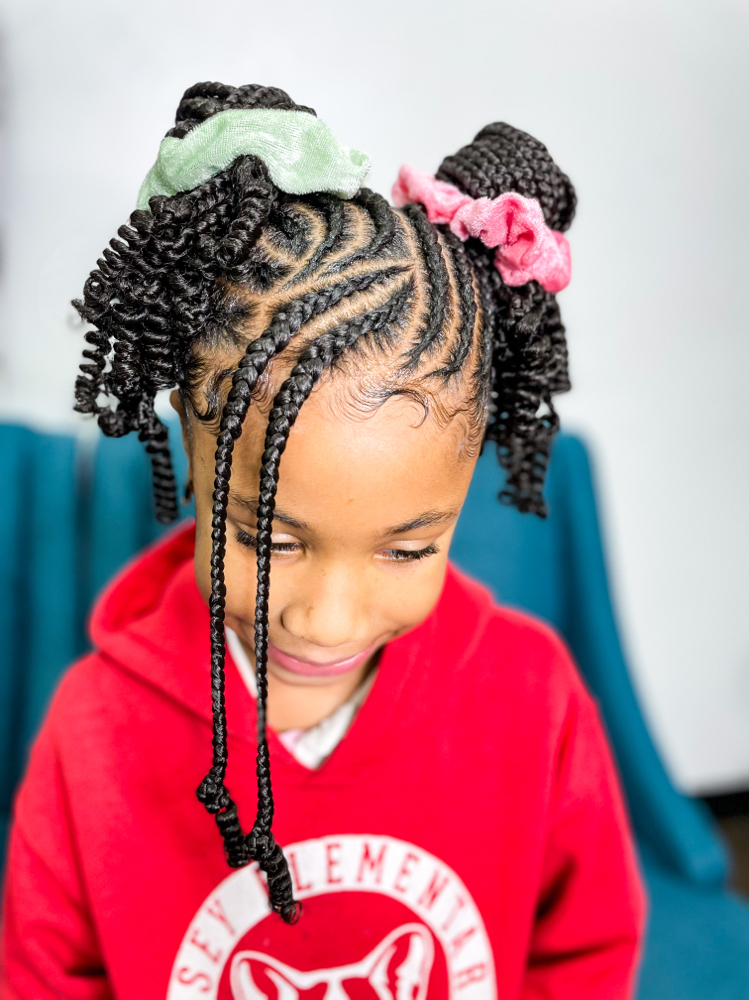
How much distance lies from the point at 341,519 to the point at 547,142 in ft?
1.75

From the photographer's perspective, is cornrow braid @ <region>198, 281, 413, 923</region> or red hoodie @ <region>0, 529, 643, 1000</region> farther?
red hoodie @ <region>0, 529, 643, 1000</region>

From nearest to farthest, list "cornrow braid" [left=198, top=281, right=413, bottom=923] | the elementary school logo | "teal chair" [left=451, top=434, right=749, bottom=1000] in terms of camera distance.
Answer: "cornrow braid" [left=198, top=281, right=413, bottom=923] < the elementary school logo < "teal chair" [left=451, top=434, right=749, bottom=1000]

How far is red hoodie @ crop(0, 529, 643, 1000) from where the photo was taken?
0.66m

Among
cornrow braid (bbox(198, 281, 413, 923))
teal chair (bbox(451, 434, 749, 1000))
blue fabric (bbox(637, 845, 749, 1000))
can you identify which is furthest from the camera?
teal chair (bbox(451, 434, 749, 1000))

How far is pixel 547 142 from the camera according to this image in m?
0.83

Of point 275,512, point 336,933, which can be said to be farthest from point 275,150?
point 336,933

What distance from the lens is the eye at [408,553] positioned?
1.67 ft

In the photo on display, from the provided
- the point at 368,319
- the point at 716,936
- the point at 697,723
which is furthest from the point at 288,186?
the point at 697,723

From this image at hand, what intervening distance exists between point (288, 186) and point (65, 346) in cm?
40

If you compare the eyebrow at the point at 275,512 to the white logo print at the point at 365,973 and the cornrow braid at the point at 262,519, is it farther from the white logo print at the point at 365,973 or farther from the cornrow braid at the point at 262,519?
the white logo print at the point at 365,973

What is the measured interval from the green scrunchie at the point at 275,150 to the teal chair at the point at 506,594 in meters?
0.51

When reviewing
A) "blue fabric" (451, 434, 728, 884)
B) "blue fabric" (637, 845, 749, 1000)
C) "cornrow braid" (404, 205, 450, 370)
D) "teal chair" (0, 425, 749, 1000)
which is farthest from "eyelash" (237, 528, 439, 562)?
"blue fabric" (637, 845, 749, 1000)

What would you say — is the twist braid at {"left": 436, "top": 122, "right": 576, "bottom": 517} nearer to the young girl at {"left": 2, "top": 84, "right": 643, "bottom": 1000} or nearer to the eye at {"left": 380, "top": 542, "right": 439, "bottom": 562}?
the young girl at {"left": 2, "top": 84, "right": 643, "bottom": 1000}

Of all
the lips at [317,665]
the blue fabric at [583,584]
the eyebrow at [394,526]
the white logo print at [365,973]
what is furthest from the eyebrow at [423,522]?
the blue fabric at [583,584]
